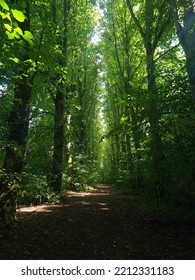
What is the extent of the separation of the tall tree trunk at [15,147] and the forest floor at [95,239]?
725 millimetres

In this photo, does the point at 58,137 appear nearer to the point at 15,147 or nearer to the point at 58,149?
the point at 58,149

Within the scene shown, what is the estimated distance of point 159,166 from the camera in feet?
24.2

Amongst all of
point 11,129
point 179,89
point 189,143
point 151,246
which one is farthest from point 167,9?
point 151,246

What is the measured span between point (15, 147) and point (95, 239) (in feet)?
9.80

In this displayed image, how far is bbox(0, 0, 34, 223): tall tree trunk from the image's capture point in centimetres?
655

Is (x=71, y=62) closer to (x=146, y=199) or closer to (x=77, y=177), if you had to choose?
(x=77, y=177)

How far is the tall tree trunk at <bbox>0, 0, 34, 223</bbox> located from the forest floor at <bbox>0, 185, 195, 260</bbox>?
2.38 feet

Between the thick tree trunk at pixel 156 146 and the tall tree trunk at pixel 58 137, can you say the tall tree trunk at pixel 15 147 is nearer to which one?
the thick tree trunk at pixel 156 146

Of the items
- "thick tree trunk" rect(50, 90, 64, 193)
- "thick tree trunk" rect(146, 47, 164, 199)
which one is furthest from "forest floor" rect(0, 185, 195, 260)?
"thick tree trunk" rect(50, 90, 64, 193)

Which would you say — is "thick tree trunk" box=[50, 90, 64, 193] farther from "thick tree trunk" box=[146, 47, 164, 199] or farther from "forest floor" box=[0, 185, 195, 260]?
"thick tree trunk" box=[146, 47, 164, 199]

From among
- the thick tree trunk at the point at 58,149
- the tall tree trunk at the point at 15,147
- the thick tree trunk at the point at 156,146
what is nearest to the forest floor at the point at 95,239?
the tall tree trunk at the point at 15,147

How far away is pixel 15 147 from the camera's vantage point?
21.3 feet

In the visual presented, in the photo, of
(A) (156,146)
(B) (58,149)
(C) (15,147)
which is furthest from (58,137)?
(C) (15,147)

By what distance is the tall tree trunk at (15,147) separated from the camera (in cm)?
655
